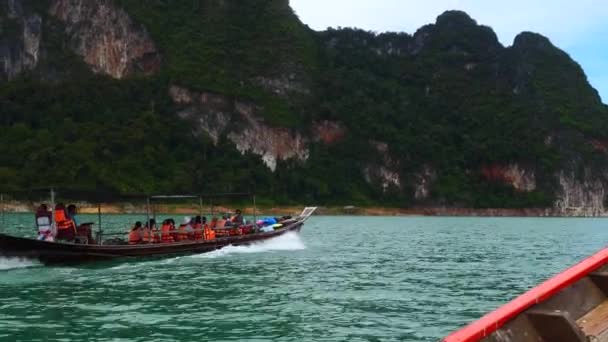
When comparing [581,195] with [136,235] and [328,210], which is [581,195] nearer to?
[328,210]

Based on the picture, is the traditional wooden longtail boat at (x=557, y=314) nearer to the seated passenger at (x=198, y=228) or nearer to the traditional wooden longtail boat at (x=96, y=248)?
the traditional wooden longtail boat at (x=96, y=248)

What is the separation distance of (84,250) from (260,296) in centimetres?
868

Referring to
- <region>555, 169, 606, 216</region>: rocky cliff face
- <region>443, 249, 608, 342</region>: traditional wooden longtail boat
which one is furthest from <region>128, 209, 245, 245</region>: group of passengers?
<region>555, 169, 606, 216</region>: rocky cliff face

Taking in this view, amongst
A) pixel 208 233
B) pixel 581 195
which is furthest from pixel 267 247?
pixel 581 195

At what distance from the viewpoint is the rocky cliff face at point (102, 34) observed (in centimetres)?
11075

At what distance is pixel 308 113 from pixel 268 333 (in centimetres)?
11336

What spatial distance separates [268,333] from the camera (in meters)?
10.4

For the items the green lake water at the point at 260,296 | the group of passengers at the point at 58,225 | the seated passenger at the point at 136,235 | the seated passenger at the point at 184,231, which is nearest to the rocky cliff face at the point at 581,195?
the green lake water at the point at 260,296

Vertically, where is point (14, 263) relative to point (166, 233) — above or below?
below

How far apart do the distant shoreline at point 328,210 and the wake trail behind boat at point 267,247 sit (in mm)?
37879

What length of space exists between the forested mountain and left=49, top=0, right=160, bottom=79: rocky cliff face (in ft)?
0.81

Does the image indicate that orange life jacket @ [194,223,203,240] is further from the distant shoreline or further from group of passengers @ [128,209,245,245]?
the distant shoreline

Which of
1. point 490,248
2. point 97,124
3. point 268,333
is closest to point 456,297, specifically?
point 268,333

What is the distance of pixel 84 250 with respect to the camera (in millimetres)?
20578
